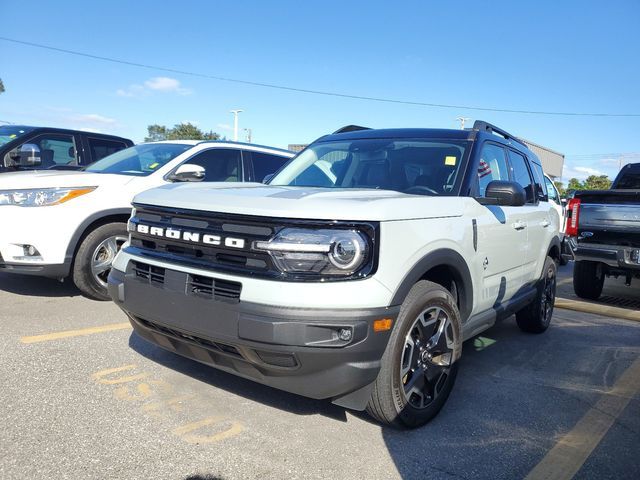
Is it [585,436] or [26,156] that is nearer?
[585,436]

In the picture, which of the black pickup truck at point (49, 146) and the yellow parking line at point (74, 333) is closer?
the yellow parking line at point (74, 333)

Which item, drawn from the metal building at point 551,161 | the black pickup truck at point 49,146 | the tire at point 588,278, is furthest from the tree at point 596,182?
the black pickup truck at point 49,146

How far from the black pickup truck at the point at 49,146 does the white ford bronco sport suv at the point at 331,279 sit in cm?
455

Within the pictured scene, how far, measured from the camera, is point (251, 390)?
329 cm

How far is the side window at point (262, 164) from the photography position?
21.6 ft

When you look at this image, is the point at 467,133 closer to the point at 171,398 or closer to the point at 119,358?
the point at 171,398

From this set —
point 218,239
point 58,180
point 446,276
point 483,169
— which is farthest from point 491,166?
point 58,180

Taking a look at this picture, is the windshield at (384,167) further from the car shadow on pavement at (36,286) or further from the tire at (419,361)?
the car shadow on pavement at (36,286)

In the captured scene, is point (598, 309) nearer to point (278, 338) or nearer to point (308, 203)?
point (308, 203)

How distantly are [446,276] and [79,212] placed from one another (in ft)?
11.5

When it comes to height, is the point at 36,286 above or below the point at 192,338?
below

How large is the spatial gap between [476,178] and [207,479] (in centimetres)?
254

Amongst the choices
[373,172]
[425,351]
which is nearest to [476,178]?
[373,172]

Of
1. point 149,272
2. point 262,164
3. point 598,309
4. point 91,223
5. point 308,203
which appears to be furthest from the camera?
point 262,164
